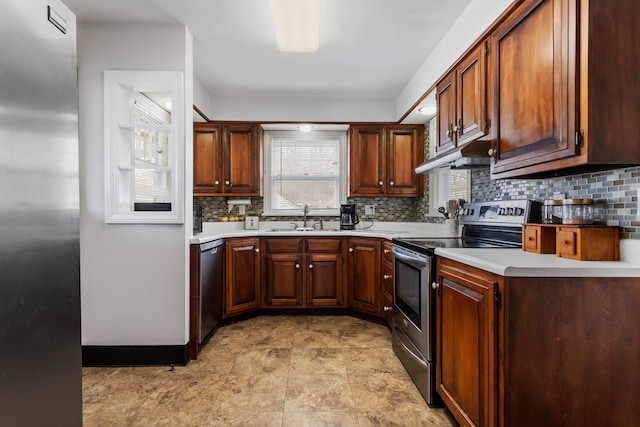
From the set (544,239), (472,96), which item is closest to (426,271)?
(544,239)

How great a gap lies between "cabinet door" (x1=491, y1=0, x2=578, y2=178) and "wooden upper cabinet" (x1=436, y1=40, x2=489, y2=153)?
130mm

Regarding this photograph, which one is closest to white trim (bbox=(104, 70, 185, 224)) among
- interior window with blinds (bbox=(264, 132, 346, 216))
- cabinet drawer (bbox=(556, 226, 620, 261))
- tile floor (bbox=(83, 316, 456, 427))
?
tile floor (bbox=(83, 316, 456, 427))

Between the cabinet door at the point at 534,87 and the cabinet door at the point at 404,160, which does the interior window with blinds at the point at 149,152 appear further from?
the cabinet door at the point at 534,87

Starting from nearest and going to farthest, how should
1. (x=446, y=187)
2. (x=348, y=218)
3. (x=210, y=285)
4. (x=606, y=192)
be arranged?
(x=606, y=192) < (x=210, y=285) < (x=446, y=187) < (x=348, y=218)

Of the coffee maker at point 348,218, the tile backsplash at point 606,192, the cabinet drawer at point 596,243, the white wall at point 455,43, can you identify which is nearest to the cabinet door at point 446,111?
the white wall at point 455,43

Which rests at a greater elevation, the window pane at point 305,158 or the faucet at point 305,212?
the window pane at point 305,158

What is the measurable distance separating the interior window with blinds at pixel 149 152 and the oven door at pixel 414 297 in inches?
78.3

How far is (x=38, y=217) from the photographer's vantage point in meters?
0.87

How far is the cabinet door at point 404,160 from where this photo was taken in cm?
380

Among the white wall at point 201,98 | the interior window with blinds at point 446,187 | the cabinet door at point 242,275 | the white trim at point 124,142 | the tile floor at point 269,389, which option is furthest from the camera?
the white wall at point 201,98

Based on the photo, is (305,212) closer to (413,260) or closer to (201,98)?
(201,98)

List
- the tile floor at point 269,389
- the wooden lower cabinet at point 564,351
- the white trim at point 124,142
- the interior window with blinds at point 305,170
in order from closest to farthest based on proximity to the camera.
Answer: the wooden lower cabinet at point 564,351, the tile floor at point 269,389, the white trim at point 124,142, the interior window with blinds at point 305,170

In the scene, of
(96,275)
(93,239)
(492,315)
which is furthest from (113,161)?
(492,315)

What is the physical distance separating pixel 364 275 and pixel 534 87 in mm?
2265
